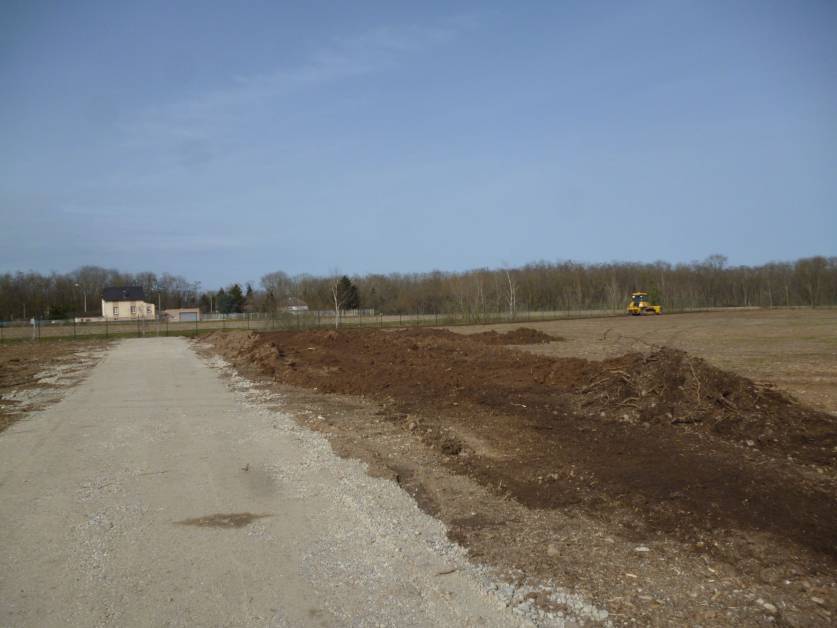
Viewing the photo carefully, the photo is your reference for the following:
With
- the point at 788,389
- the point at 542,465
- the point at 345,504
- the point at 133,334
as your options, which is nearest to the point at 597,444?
the point at 542,465

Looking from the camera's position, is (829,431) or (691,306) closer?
(829,431)

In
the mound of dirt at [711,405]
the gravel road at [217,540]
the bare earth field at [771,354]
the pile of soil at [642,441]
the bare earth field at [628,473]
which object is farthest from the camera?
the bare earth field at [771,354]

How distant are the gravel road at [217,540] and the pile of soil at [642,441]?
1.87 metres

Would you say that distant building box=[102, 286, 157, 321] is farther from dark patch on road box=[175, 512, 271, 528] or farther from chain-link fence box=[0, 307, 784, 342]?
dark patch on road box=[175, 512, 271, 528]

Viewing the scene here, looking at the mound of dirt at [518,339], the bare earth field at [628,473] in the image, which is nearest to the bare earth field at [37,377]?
the bare earth field at [628,473]

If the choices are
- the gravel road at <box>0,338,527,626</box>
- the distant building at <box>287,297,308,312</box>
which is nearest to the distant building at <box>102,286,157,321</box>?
the distant building at <box>287,297,308,312</box>

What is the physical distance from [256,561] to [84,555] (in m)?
1.52

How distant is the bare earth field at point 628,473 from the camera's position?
4.87 metres

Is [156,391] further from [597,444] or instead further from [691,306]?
[691,306]

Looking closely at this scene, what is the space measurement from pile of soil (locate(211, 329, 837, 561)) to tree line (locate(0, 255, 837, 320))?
6797 centimetres

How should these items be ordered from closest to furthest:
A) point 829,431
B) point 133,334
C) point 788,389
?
point 829,431
point 788,389
point 133,334

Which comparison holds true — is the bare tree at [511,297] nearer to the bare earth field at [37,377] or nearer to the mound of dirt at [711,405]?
the bare earth field at [37,377]

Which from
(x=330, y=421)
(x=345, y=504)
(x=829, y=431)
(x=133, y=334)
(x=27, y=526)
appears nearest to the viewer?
(x=27, y=526)

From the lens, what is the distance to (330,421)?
12766 mm
